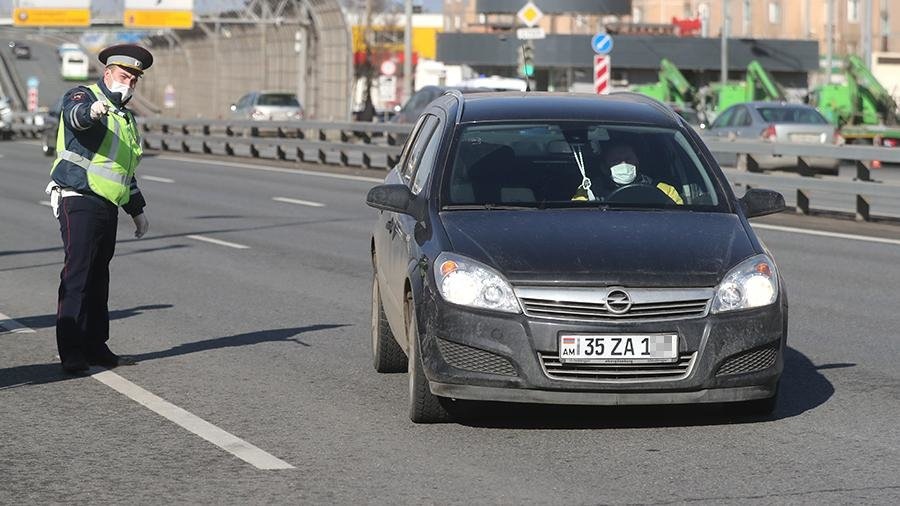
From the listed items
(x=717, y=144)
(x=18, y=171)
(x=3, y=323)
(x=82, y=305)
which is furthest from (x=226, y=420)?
(x=18, y=171)

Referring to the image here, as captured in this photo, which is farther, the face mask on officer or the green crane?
the green crane

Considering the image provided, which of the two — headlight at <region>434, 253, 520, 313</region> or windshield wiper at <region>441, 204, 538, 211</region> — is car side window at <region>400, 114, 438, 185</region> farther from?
headlight at <region>434, 253, 520, 313</region>

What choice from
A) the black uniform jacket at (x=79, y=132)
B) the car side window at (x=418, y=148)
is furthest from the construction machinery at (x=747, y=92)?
the black uniform jacket at (x=79, y=132)

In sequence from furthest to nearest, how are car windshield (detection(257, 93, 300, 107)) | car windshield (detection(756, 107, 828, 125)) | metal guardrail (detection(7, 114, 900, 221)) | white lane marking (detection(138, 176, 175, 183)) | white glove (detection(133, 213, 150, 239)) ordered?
car windshield (detection(257, 93, 300, 107)) < car windshield (detection(756, 107, 828, 125)) < white lane marking (detection(138, 176, 175, 183)) < metal guardrail (detection(7, 114, 900, 221)) < white glove (detection(133, 213, 150, 239))

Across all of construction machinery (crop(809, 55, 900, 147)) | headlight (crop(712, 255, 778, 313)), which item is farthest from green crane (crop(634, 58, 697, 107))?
headlight (crop(712, 255, 778, 313))

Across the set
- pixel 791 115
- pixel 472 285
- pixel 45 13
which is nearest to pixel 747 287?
pixel 472 285

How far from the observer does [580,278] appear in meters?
7.38

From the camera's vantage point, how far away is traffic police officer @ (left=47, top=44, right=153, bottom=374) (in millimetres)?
9367

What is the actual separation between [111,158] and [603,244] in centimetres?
310

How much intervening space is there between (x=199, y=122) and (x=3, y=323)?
3299 cm

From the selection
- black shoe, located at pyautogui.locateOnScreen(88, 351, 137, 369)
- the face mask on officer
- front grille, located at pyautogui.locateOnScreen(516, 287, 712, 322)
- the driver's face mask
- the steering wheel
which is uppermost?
the face mask on officer

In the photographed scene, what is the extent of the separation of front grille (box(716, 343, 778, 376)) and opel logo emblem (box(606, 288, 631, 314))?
49 cm

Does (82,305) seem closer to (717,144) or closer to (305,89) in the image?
(717,144)

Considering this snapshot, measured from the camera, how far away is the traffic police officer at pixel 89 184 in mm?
9367
